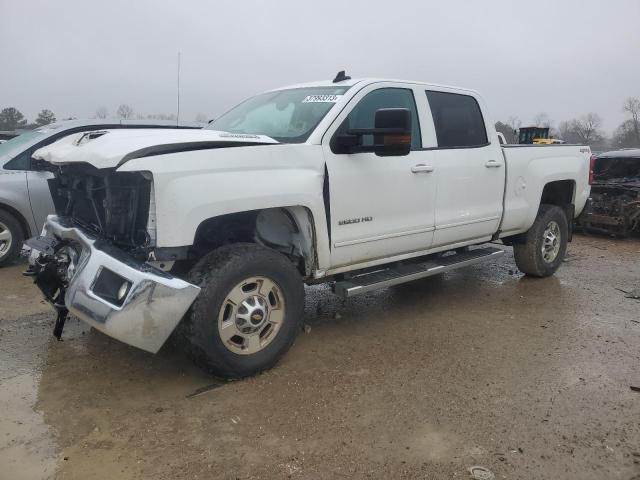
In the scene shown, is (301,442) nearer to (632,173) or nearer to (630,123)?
(632,173)

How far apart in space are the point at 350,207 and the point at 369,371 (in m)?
1.17

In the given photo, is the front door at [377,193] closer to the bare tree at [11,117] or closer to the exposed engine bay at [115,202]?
the exposed engine bay at [115,202]

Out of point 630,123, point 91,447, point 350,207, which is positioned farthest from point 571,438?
point 630,123

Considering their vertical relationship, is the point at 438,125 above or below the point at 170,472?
above

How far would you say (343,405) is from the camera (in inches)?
129

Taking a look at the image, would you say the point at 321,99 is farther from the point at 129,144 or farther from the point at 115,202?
the point at 115,202

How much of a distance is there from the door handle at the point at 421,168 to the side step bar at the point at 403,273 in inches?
33.2

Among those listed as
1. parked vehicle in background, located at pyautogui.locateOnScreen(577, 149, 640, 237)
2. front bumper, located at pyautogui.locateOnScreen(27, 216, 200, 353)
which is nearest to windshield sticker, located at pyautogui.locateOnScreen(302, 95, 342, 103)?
front bumper, located at pyautogui.locateOnScreen(27, 216, 200, 353)

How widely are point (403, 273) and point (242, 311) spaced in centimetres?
161

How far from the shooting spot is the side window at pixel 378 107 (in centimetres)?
412

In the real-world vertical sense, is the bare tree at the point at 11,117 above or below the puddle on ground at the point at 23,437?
above

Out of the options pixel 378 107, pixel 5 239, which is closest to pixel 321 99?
pixel 378 107

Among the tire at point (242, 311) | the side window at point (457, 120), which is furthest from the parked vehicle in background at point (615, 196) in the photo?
the tire at point (242, 311)

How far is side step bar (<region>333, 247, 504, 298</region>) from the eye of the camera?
13.3ft
